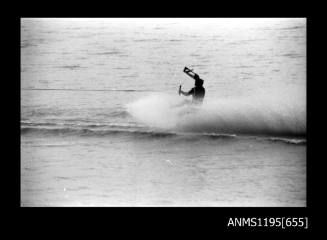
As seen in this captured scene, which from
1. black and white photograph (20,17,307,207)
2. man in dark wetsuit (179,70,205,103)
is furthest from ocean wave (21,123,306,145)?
man in dark wetsuit (179,70,205,103)

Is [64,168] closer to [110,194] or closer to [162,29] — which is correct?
[110,194]

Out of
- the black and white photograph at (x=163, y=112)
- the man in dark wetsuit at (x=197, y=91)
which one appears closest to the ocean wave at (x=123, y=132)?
the black and white photograph at (x=163, y=112)

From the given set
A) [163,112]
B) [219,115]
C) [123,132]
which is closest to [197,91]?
[219,115]

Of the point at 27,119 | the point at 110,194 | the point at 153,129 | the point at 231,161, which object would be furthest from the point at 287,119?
the point at 27,119

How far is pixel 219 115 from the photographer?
720 cm

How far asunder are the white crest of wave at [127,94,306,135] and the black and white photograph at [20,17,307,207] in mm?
14

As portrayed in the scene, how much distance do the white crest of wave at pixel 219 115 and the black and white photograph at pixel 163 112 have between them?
14 mm

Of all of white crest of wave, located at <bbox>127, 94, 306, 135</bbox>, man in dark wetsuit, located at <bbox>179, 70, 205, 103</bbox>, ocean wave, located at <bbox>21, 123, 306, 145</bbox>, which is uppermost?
man in dark wetsuit, located at <bbox>179, 70, 205, 103</bbox>

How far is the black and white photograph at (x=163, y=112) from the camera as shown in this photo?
664 cm

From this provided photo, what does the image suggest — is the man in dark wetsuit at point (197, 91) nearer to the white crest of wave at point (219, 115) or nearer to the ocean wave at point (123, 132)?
the white crest of wave at point (219, 115)

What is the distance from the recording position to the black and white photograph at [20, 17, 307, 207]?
6.64m

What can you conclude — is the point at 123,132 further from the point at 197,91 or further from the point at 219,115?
the point at 219,115

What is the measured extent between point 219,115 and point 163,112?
0.80 metres

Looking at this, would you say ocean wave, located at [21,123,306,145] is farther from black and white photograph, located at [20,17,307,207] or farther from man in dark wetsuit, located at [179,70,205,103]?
man in dark wetsuit, located at [179,70,205,103]
